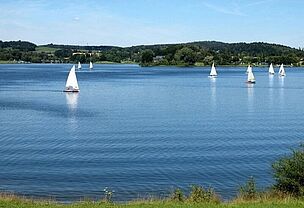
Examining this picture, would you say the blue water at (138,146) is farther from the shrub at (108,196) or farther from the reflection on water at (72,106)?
the shrub at (108,196)

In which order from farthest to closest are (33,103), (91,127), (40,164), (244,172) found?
1. (33,103)
2. (91,127)
3. (40,164)
4. (244,172)

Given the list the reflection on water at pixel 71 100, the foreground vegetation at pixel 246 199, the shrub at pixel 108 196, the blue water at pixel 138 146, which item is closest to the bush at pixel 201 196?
the foreground vegetation at pixel 246 199

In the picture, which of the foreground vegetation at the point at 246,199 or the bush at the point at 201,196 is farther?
the bush at the point at 201,196

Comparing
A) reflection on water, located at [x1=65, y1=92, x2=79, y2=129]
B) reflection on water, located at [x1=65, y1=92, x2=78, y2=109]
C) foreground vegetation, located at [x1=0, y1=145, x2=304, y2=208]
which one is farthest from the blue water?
foreground vegetation, located at [x1=0, y1=145, x2=304, y2=208]

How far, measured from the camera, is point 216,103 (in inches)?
2795

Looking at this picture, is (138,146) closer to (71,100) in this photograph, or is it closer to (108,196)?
(108,196)

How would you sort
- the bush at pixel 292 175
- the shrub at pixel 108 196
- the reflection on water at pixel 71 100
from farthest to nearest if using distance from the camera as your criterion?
the reflection on water at pixel 71 100 < the bush at pixel 292 175 < the shrub at pixel 108 196

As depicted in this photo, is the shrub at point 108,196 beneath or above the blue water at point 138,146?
above

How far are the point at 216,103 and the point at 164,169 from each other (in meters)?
42.2

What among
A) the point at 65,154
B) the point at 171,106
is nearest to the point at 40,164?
the point at 65,154

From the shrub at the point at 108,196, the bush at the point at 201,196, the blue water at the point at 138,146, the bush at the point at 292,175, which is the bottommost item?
the blue water at the point at 138,146

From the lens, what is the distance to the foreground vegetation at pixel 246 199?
16922mm

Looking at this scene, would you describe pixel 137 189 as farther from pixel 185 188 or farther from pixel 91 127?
pixel 91 127

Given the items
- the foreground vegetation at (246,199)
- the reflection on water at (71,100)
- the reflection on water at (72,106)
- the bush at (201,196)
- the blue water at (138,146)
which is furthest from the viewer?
the reflection on water at (71,100)
